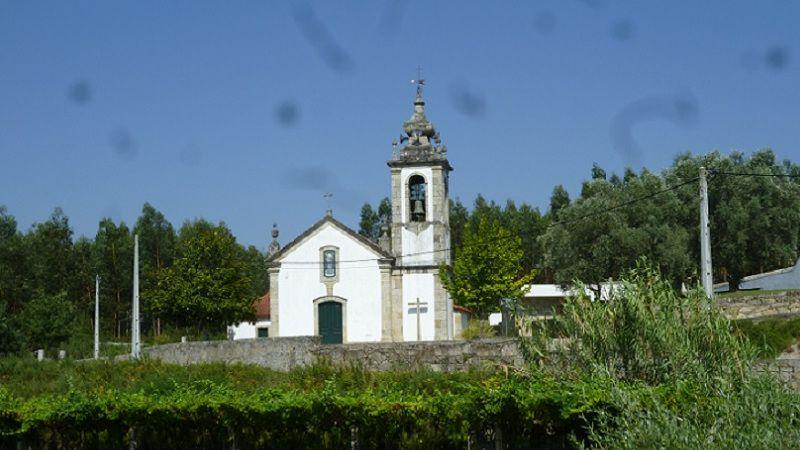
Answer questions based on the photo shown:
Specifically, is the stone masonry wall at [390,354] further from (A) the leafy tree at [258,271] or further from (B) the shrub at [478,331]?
(A) the leafy tree at [258,271]

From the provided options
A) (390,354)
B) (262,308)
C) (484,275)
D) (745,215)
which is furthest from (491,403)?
(262,308)

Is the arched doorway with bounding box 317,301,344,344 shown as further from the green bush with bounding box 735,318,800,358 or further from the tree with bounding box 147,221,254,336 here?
the green bush with bounding box 735,318,800,358

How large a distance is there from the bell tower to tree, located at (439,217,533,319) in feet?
3.03

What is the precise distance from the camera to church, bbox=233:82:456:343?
1770 inches

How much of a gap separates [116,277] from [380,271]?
101 ft

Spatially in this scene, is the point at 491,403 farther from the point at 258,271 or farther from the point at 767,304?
the point at 258,271

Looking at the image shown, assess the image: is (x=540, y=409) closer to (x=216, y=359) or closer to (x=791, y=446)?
(x=791, y=446)

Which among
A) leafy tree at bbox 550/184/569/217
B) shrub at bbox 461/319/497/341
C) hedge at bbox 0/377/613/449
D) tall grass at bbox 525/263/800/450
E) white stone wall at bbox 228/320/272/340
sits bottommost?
hedge at bbox 0/377/613/449

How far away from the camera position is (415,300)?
45.0m

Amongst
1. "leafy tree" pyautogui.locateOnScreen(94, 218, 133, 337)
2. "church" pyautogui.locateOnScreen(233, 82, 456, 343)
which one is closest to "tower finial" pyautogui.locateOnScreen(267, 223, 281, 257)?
"church" pyautogui.locateOnScreen(233, 82, 456, 343)

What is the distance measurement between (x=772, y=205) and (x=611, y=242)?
26.7ft

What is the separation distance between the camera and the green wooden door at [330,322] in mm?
45688

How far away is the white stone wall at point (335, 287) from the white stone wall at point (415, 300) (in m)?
1.18

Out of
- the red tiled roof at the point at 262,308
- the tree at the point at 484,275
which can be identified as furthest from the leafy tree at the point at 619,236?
the red tiled roof at the point at 262,308
